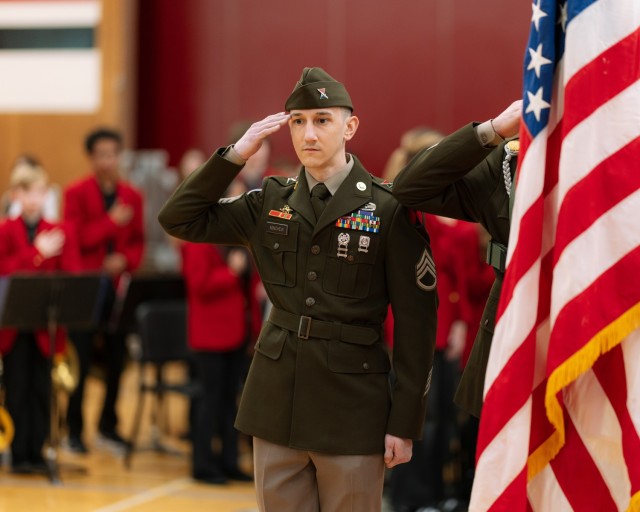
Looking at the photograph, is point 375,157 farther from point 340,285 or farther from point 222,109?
point 340,285

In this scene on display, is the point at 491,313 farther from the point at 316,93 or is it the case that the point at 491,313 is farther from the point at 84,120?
the point at 84,120

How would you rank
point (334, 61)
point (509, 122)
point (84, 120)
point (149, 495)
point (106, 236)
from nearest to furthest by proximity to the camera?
point (509, 122) < point (149, 495) < point (106, 236) < point (334, 61) < point (84, 120)

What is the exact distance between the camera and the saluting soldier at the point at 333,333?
322cm

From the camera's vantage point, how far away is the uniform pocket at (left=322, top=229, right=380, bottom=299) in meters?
3.25

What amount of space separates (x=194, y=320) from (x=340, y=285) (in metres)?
3.31

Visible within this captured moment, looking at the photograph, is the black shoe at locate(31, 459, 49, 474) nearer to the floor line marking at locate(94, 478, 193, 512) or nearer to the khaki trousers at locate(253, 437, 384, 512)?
the floor line marking at locate(94, 478, 193, 512)

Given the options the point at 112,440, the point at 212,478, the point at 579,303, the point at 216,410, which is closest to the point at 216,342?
the point at 216,410

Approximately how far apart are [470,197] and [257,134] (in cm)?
65

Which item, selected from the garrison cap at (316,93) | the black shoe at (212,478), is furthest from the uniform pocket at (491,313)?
the black shoe at (212,478)

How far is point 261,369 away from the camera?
3.32 m

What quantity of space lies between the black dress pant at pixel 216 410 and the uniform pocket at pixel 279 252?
10.5 feet

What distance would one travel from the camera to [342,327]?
10.6 feet

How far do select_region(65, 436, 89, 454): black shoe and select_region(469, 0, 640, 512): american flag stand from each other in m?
5.09

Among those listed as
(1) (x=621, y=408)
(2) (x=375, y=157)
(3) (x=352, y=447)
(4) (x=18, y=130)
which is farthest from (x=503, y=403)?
(4) (x=18, y=130)
